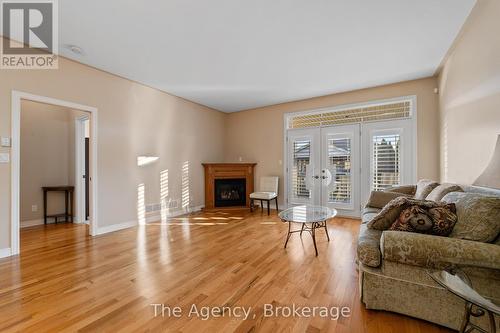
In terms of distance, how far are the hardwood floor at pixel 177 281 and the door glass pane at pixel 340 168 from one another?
1.28 metres

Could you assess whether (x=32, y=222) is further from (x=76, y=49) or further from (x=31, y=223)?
(x=76, y=49)

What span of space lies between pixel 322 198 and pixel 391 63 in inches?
113

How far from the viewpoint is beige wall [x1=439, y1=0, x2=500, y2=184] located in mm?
2100

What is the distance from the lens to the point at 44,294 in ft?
6.36

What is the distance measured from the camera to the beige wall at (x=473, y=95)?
82.7 inches

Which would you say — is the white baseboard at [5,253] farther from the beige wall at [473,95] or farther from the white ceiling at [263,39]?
the beige wall at [473,95]

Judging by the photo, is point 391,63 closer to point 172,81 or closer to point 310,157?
point 310,157

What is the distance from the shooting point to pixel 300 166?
5.39 meters

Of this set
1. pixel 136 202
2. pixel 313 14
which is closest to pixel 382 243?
pixel 313 14

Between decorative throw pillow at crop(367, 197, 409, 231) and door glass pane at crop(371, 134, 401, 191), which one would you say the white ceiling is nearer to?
door glass pane at crop(371, 134, 401, 191)

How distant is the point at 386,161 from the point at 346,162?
734 mm

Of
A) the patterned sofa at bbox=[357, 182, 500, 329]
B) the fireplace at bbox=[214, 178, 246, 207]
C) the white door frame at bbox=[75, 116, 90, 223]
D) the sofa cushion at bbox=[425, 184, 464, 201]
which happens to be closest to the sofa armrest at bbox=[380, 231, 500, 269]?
the patterned sofa at bbox=[357, 182, 500, 329]

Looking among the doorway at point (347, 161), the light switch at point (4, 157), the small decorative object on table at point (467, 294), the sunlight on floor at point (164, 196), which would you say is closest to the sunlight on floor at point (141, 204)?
the sunlight on floor at point (164, 196)

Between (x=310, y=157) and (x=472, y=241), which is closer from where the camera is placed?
(x=472, y=241)
